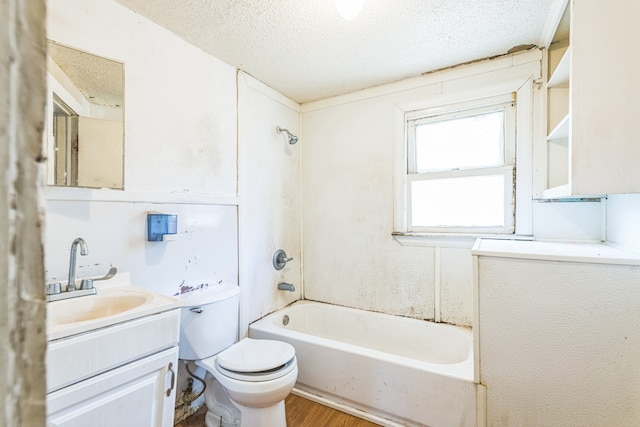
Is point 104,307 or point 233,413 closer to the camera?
point 104,307

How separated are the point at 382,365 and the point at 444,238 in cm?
98

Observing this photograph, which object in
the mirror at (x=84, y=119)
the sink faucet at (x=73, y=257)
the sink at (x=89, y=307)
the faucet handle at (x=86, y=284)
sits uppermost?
the mirror at (x=84, y=119)

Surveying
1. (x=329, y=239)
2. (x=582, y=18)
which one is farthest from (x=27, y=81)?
(x=329, y=239)

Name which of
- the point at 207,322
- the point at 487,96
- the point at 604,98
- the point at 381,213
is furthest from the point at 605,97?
the point at 207,322

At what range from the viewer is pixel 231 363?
146 centimetres

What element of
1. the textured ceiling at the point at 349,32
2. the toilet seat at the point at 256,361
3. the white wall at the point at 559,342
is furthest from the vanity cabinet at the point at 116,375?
the textured ceiling at the point at 349,32

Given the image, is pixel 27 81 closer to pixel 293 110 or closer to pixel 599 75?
pixel 599 75

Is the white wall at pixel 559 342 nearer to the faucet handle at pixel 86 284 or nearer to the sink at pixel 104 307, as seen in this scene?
the sink at pixel 104 307

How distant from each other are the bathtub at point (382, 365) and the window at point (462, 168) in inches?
30.6

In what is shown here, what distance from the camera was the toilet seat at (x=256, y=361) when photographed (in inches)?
56.0

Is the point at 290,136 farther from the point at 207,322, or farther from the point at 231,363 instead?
the point at 231,363

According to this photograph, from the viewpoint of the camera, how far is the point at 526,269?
125 cm

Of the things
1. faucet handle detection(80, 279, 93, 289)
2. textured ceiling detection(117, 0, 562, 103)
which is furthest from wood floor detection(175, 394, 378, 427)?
textured ceiling detection(117, 0, 562, 103)

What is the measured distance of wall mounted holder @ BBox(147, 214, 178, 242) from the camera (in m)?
1.52
